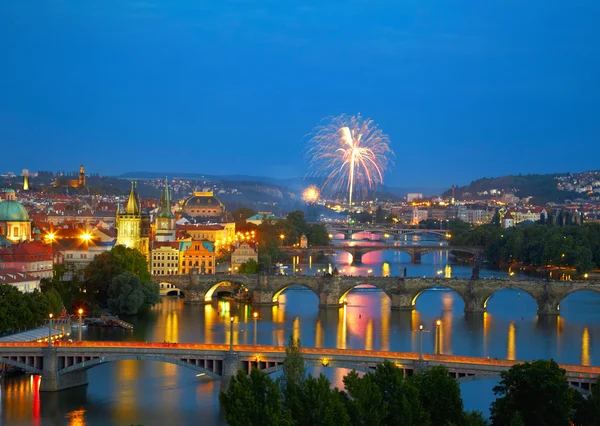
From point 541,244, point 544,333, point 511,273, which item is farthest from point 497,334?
point 541,244

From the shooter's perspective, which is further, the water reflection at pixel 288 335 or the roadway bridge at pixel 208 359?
the water reflection at pixel 288 335

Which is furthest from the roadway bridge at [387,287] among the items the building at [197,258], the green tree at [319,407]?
the green tree at [319,407]

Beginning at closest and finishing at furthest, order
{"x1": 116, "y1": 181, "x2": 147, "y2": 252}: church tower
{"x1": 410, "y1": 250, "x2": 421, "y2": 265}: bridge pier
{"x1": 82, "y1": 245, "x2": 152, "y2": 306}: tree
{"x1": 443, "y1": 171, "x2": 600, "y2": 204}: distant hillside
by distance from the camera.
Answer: {"x1": 82, "y1": 245, "x2": 152, "y2": 306}: tree < {"x1": 116, "y1": 181, "x2": 147, "y2": 252}: church tower < {"x1": 410, "y1": 250, "x2": 421, "y2": 265}: bridge pier < {"x1": 443, "y1": 171, "x2": 600, "y2": 204}: distant hillside

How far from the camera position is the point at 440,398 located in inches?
936

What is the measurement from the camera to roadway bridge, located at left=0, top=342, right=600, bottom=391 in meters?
27.6

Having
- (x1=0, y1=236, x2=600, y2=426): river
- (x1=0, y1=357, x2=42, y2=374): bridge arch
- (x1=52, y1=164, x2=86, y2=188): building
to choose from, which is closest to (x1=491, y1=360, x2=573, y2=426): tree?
(x1=0, y1=236, x2=600, y2=426): river

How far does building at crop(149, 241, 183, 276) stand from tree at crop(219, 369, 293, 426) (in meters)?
33.5

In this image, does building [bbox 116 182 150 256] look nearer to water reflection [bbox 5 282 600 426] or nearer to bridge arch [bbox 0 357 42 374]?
water reflection [bbox 5 282 600 426]

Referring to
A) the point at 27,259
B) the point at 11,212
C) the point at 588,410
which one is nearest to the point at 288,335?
the point at 27,259

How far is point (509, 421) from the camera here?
23.7m

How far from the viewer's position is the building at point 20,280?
40.6 m

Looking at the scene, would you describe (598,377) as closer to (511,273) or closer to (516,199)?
(511,273)

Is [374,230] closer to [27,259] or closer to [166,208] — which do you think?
[166,208]

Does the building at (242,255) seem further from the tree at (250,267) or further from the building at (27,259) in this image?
the building at (27,259)
